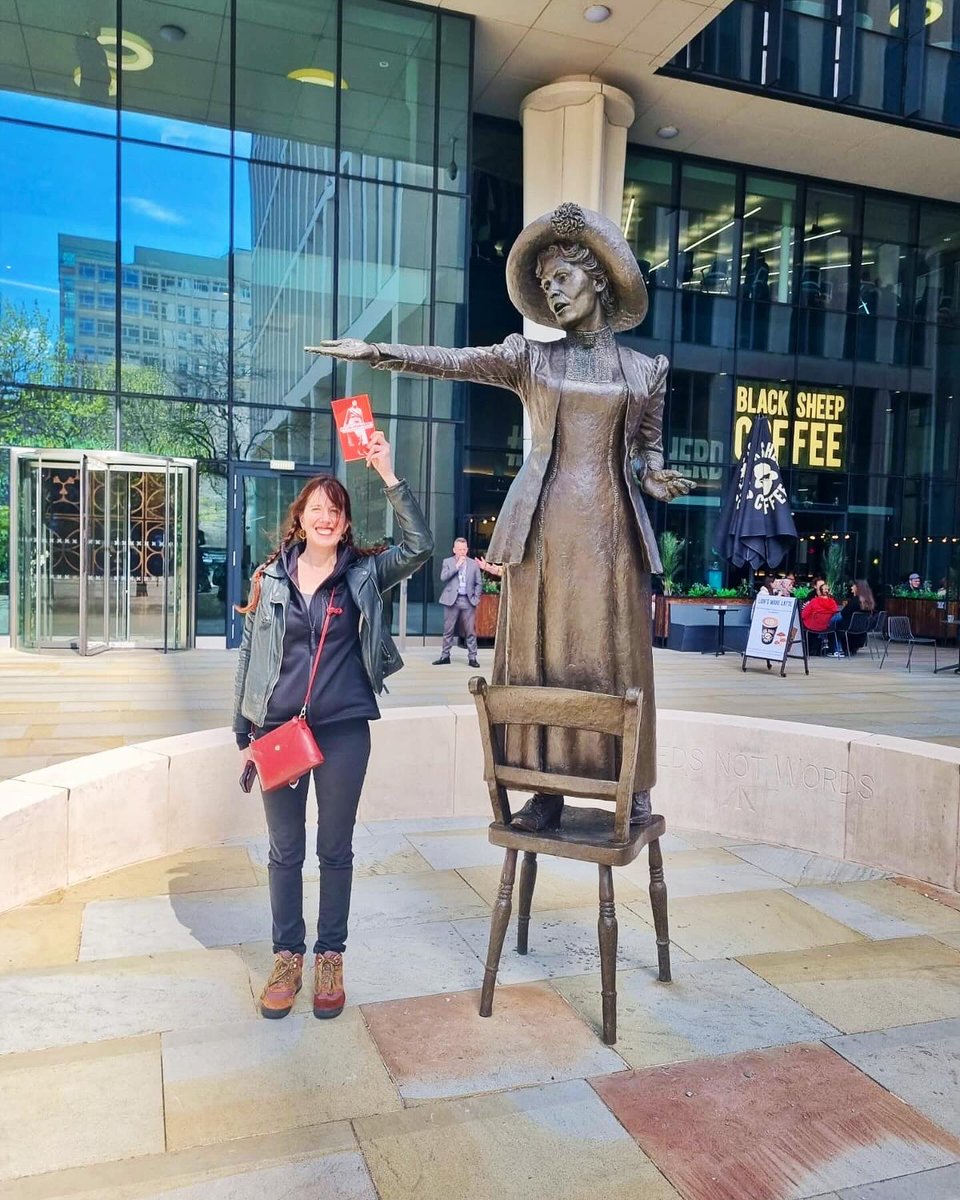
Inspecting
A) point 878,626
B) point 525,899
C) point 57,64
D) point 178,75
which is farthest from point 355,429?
→ point 878,626

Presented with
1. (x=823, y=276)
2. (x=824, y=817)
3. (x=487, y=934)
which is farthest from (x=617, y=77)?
(x=487, y=934)

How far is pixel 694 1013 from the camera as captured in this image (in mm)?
3268

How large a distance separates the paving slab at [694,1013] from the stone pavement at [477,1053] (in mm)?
10

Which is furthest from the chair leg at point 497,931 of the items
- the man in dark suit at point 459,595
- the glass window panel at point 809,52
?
the glass window panel at point 809,52

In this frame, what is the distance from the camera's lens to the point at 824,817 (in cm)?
514

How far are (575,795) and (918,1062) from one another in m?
1.33

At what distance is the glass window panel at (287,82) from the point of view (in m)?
14.1

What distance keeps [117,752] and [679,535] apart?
55.1 feet

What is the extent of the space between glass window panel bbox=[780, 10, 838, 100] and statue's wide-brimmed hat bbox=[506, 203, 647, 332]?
16200mm

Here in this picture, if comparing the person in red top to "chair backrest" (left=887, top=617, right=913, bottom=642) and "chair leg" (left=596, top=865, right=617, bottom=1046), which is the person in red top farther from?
"chair leg" (left=596, top=865, right=617, bottom=1046)

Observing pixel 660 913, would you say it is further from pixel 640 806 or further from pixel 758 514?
pixel 758 514

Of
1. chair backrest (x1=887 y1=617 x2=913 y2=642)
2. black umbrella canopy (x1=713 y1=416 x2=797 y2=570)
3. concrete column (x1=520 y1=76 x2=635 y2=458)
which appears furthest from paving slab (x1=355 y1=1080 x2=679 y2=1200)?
concrete column (x1=520 y1=76 x2=635 y2=458)

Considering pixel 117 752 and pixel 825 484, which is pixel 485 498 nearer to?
pixel 825 484

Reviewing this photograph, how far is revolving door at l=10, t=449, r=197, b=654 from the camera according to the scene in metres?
13.0
